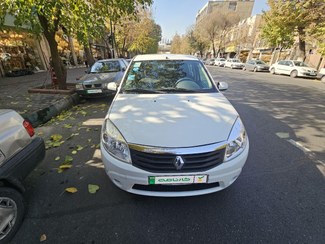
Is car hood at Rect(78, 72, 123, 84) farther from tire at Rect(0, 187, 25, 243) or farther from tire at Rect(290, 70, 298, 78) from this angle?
tire at Rect(290, 70, 298, 78)

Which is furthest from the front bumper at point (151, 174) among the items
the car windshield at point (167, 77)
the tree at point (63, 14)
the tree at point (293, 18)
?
the tree at point (293, 18)

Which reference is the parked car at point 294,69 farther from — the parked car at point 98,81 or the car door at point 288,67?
the parked car at point 98,81

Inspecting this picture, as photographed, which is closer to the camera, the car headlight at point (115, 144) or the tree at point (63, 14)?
the car headlight at point (115, 144)

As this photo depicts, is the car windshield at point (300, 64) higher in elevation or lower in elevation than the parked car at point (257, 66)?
higher

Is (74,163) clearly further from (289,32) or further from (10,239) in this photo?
(289,32)

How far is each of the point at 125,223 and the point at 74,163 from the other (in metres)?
1.68

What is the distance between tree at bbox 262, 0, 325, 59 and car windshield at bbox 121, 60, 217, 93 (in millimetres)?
18145

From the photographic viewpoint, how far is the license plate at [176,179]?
206 cm

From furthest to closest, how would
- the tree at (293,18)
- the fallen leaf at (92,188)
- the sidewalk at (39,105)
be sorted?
the tree at (293,18), the sidewalk at (39,105), the fallen leaf at (92,188)

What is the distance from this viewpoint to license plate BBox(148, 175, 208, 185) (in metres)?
2.06

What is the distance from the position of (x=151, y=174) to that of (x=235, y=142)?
1.01m

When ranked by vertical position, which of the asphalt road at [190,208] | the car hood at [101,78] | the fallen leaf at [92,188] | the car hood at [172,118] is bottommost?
the fallen leaf at [92,188]

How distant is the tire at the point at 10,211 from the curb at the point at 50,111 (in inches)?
146

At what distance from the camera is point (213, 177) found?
2.12 m
